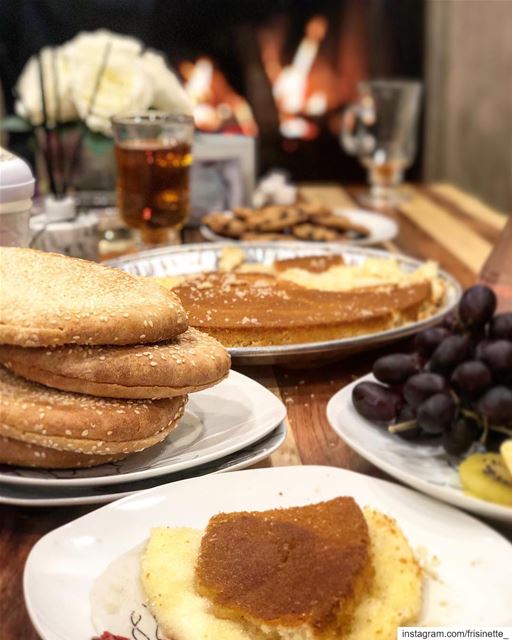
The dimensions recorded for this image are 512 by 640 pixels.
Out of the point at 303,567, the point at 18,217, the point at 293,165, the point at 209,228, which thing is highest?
the point at 18,217

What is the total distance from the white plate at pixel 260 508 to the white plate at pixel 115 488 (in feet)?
0.10

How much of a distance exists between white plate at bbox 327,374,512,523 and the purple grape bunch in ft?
0.04

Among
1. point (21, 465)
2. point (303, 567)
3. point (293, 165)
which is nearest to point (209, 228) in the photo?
point (21, 465)

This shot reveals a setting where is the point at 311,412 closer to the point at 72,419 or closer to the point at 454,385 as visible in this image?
the point at 454,385

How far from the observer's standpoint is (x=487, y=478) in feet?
2.47

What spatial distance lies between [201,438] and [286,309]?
368mm

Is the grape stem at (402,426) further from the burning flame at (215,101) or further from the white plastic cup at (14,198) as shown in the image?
the burning flame at (215,101)

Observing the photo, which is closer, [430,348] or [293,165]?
[430,348]

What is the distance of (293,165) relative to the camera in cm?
397

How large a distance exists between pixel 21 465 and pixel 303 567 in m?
0.28

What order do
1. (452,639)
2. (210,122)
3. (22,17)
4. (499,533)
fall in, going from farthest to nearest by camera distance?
(210,122) → (22,17) → (499,533) → (452,639)

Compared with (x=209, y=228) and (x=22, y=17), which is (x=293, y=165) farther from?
(x=209, y=228)

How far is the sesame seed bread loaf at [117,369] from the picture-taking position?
723 mm

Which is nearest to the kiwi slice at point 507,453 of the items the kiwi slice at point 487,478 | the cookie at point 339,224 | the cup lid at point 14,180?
the kiwi slice at point 487,478
